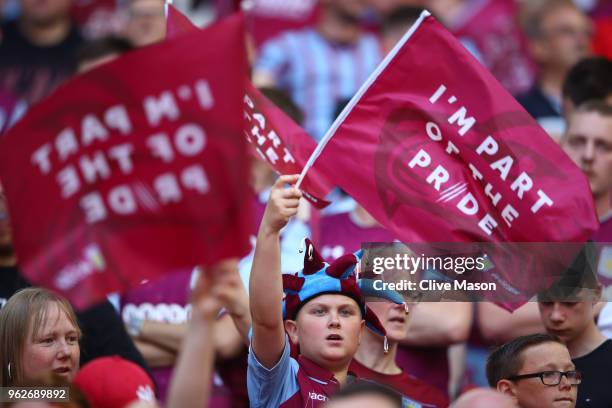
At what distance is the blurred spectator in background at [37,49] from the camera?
32.1ft

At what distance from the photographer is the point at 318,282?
18.5ft

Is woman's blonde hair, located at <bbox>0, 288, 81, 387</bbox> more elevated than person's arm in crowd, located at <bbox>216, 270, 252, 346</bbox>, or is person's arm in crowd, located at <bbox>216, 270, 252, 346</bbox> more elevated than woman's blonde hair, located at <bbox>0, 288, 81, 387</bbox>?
person's arm in crowd, located at <bbox>216, 270, 252, 346</bbox>

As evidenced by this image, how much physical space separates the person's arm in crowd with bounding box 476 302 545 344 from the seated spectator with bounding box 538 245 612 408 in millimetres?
401

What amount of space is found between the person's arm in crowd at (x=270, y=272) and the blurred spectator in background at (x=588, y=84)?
3252 millimetres

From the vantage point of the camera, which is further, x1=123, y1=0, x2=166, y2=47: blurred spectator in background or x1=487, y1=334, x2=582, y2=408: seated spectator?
x1=123, y1=0, x2=166, y2=47: blurred spectator in background

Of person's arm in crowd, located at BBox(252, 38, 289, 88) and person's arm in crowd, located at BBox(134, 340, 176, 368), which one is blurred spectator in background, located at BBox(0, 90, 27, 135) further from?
person's arm in crowd, located at BBox(134, 340, 176, 368)

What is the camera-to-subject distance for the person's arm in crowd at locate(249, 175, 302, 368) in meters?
5.20

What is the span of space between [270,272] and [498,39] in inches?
237

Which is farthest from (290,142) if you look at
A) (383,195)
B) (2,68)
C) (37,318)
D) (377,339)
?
(2,68)

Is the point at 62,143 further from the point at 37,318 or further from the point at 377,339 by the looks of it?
the point at 377,339

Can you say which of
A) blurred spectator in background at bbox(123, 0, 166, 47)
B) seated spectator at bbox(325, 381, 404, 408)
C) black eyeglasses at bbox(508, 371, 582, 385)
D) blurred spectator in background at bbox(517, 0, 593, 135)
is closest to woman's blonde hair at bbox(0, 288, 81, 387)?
seated spectator at bbox(325, 381, 404, 408)

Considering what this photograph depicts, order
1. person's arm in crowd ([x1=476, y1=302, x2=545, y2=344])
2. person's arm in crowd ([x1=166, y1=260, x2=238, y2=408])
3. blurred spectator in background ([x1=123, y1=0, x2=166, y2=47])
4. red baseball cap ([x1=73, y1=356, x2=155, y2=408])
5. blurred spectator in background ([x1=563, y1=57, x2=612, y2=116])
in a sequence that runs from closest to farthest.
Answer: person's arm in crowd ([x1=166, y1=260, x2=238, y2=408]), red baseball cap ([x1=73, y1=356, x2=155, y2=408]), person's arm in crowd ([x1=476, y1=302, x2=545, y2=344]), blurred spectator in background ([x1=563, y1=57, x2=612, y2=116]), blurred spectator in background ([x1=123, y1=0, x2=166, y2=47])

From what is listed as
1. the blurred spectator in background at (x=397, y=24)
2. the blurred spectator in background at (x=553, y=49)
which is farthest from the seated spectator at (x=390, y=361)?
the blurred spectator in background at (x=397, y=24)

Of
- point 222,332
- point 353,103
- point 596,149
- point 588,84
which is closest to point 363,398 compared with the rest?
point 353,103
